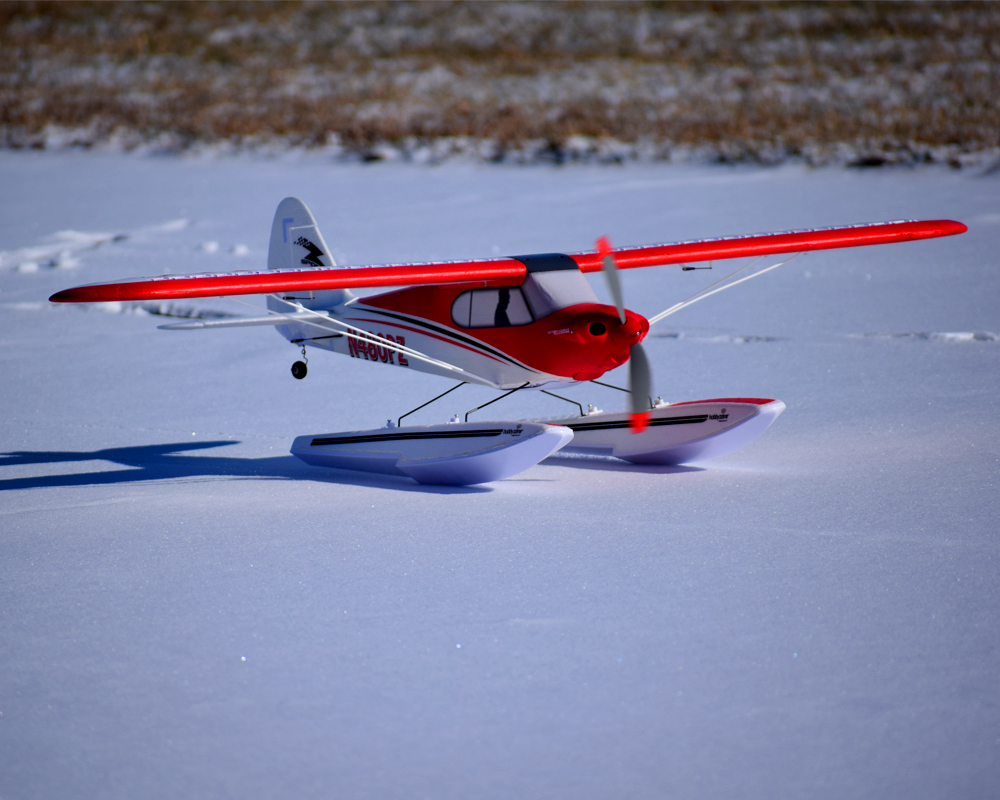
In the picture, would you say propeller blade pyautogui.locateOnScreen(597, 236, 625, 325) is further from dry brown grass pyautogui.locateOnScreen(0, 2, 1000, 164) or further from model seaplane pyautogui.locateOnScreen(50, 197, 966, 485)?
dry brown grass pyautogui.locateOnScreen(0, 2, 1000, 164)

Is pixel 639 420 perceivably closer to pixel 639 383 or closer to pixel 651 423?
pixel 639 383

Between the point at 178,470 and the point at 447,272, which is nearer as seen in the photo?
the point at 447,272

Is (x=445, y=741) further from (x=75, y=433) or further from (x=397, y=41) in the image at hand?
(x=397, y=41)

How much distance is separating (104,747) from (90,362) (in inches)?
354

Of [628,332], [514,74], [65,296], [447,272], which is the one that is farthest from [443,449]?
[514,74]

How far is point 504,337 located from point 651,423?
1.59 metres

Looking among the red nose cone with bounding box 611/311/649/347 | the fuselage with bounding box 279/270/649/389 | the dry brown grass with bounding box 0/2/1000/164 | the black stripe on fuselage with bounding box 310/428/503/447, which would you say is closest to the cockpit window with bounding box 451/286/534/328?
the fuselage with bounding box 279/270/649/389

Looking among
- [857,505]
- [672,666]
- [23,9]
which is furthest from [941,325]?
[23,9]

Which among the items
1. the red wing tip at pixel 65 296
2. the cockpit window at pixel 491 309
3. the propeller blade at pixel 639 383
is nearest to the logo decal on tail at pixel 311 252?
the cockpit window at pixel 491 309

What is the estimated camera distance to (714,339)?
42.3 feet

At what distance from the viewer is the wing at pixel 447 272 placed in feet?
23.3

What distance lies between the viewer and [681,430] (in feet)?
27.8

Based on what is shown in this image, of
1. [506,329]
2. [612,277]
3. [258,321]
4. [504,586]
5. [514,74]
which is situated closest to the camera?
[504,586]

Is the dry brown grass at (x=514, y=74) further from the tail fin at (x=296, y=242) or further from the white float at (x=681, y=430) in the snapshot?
the white float at (x=681, y=430)
